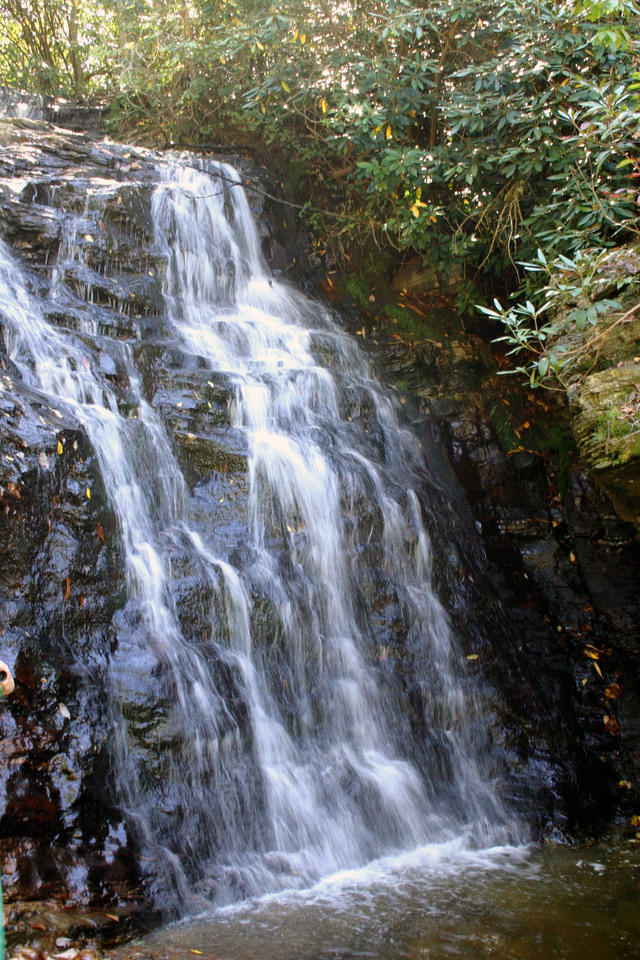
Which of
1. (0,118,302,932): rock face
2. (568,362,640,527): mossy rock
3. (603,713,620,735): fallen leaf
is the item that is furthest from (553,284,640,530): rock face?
(0,118,302,932): rock face

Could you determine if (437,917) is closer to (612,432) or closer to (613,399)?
(612,432)

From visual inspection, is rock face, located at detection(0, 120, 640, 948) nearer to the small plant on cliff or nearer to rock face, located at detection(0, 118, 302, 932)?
rock face, located at detection(0, 118, 302, 932)

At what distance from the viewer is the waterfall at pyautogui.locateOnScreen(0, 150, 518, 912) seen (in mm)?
4629

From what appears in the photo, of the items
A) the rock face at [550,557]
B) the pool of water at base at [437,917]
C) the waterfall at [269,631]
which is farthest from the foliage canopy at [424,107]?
the pool of water at base at [437,917]

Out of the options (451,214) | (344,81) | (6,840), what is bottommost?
(6,840)

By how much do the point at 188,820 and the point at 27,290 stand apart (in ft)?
17.2

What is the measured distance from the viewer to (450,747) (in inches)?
234

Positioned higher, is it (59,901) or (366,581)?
(366,581)

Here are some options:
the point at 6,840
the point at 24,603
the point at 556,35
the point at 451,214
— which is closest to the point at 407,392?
the point at 451,214

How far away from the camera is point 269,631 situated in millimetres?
5633

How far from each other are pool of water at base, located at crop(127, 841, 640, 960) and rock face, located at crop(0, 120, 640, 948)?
1.63 feet

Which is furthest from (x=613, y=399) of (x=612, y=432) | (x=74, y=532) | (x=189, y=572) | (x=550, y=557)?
(x=74, y=532)

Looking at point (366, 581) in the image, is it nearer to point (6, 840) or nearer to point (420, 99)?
point (6, 840)

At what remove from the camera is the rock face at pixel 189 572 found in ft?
14.0
